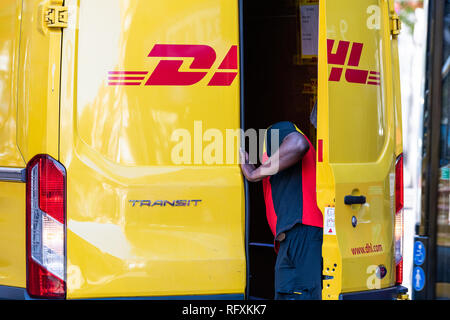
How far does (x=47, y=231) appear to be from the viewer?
3.21 metres

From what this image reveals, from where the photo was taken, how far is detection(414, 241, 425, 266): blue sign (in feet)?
12.6

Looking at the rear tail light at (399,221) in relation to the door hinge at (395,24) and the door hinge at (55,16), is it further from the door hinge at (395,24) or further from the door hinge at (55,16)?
the door hinge at (55,16)

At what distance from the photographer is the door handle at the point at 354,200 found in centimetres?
338

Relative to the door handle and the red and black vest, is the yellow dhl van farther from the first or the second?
the red and black vest

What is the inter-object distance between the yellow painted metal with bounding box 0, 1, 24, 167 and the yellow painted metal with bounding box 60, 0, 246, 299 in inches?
13.1

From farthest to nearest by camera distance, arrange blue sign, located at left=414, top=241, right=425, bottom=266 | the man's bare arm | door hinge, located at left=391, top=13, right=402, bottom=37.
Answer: door hinge, located at left=391, top=13, right=402, bottom=37, blue sign, located at left=414, top=241, right=425, bottom=266, the man's bare arm

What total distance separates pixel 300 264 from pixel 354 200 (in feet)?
1.88

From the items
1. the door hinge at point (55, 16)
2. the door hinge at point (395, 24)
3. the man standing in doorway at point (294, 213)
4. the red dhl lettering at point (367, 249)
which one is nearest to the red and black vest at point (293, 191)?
the man standing in doorway at point (294, 213)

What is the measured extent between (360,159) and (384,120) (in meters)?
0.43

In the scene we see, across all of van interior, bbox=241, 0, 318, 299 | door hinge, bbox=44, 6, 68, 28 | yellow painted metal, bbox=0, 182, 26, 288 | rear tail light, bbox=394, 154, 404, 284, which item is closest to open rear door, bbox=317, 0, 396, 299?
rear tail light, bbox=394, 154, 404, 284

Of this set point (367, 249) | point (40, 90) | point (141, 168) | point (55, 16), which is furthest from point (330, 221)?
point (55, 16)

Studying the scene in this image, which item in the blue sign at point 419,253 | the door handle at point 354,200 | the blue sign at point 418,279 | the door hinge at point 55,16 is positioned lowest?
the blue sign at point 418,279

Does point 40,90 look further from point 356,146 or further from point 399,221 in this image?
point 399,221
